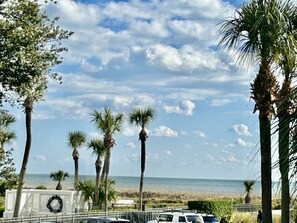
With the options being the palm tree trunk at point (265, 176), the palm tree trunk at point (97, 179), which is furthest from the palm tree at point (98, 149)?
the palm tree trunk at point (265, 176)

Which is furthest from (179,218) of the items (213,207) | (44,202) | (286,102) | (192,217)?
(286,102)

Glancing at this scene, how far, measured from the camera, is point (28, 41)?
17.4 metres

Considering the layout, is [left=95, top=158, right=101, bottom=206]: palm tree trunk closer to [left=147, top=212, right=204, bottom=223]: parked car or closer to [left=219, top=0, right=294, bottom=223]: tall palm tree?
[left=147, top=212, right=204, bottom=223]: parked car

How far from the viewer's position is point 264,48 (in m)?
14.6

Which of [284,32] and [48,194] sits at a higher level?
[284,32]

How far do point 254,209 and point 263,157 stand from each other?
2794 centimetres

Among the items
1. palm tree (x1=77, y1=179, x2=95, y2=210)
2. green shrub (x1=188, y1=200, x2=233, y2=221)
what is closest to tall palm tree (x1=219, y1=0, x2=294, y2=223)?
green shrub (x1=188, y1=200, x2=233, y2=221)

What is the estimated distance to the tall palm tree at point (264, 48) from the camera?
13.5 meters

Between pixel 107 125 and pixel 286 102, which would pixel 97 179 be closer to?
pixel 107 125

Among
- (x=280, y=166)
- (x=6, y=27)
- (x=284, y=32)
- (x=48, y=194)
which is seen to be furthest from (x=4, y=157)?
(x=48, y=194)

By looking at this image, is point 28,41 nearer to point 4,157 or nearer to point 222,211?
point 4,157

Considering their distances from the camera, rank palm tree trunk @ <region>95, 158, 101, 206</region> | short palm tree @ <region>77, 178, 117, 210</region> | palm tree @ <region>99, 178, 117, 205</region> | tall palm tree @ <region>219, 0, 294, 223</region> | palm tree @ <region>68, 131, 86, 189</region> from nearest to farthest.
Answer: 1. tall palm tree @ <region>219, 0, 294, 223</region>
2. short palm tree @ <region>77, 178, 117, 210</region>
3. palm tree trunk @ <region>95, 158, 101, 206</region>
4. palm tree @ <region>99, 178, 117, 205</region>
5. palm tree @ <region>68, 131, 86, 189</region>

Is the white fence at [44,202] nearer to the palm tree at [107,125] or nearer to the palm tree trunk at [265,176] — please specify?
the palm tree at [107,125]

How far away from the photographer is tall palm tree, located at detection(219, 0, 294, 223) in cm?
1351
